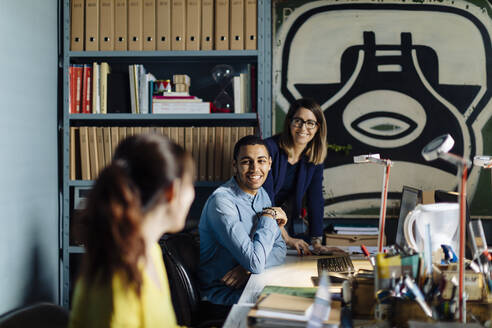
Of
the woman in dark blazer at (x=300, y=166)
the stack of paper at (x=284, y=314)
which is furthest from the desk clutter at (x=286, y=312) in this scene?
the woman in dark blazer at (x=300, y=166)

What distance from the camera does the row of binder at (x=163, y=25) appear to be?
8.47 feet

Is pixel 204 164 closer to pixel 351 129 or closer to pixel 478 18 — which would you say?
pixel 351 129

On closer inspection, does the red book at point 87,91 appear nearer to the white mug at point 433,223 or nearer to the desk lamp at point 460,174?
the white mug at point 433,223

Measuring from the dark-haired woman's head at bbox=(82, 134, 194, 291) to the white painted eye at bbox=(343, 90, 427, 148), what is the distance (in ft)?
7.11

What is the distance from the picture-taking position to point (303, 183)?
2.54 meters

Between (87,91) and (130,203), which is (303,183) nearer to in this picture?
(87,91)

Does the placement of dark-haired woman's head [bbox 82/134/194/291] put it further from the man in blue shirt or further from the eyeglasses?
the eyeglasses

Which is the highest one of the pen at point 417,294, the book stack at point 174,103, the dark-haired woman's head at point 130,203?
the book stack at point 174,103

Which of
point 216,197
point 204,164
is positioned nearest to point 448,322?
point 216,197

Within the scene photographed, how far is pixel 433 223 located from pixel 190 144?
1552 mm

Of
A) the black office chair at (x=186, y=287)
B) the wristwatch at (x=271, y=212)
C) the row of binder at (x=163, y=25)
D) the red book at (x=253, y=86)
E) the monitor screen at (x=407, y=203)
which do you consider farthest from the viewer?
the red book at (x=253, y=86)

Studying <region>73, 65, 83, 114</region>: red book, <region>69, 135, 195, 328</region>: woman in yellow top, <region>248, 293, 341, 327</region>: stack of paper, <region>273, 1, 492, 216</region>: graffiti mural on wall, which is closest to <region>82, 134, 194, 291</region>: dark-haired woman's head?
<region>69, 135, 195, 328</region>: woman in yellow top

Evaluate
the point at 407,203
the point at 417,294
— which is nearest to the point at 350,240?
the point at 407,203

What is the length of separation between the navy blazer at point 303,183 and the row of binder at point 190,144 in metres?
0.25
